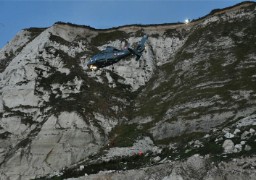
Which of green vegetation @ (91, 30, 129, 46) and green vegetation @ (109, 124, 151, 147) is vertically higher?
green vegetation @ (91, 30, 129, 46)

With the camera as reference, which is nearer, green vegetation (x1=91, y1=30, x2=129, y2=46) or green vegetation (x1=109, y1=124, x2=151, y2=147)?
green vegetation (x1=109, y1=124, x2=151, y2=147)

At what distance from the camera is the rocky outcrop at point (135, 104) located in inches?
1857

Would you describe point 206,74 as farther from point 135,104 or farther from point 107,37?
point 107,37

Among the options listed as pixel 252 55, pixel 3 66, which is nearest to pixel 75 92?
pixel 3 66

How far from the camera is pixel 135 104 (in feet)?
271

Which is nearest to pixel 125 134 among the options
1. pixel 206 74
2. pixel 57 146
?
pixel 57 146

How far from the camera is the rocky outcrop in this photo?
155ft

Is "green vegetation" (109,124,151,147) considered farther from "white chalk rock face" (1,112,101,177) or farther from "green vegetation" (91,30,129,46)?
"green vegetation" (91,30,129,46)

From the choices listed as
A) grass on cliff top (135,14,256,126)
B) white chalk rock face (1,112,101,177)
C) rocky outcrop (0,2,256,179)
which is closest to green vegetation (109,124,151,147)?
rocky outcrop (0,2,256,179)

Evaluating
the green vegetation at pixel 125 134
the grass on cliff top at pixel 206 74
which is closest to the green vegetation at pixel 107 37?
the grass on cliff top at pixel 206 74

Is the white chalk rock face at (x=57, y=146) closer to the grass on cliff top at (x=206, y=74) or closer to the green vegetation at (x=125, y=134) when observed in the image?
the green vegetation at (x=125, y=134)

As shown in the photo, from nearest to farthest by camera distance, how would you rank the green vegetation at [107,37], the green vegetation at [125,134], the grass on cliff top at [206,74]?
1. the green vegetation at [125,134]
2. the grass on cliff top at [206,74]
3. the green vegetation at [107,37]

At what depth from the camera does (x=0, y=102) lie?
82.1 metres

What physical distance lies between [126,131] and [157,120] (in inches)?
202
